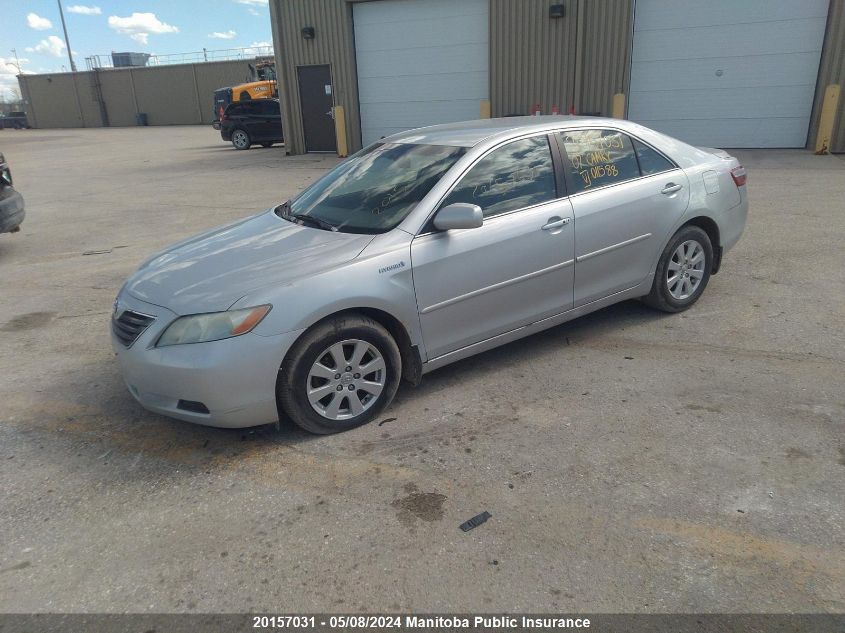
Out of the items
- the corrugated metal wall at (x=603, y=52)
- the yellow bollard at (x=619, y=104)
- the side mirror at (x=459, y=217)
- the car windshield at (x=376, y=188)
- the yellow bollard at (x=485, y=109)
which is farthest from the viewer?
the yellow bollard at (x=485, y=109)

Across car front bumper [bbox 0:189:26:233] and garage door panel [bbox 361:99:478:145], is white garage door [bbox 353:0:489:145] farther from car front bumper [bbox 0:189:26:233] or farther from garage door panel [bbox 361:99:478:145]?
car front bumper [bbox 0:189:26:233]

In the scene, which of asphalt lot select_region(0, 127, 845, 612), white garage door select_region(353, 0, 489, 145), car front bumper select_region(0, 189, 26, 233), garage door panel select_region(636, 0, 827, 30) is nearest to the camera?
asphalt lot select_region(0, 127, 845, 612)

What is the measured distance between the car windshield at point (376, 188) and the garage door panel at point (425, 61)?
42.4ft

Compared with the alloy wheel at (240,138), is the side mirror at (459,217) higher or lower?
higher

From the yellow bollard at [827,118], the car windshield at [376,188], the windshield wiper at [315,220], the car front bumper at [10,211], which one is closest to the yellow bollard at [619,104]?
the yellow bollard at [827,118]

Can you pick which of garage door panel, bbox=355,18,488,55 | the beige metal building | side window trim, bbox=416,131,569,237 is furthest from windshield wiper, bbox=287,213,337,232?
garage door panel, bbox=355,18,488,55

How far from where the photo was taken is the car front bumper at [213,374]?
3.16 m

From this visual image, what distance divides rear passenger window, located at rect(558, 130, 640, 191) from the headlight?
2325mm

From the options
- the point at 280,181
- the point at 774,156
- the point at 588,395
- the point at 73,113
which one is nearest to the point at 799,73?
the point at 774,156

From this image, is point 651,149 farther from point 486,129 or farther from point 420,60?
point 420,60

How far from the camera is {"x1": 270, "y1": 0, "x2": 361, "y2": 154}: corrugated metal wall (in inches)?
674

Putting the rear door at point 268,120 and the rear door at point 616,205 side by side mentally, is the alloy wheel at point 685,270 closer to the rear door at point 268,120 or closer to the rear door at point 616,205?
the rear door at point 616,205

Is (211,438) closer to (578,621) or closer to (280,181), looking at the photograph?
(578,621)

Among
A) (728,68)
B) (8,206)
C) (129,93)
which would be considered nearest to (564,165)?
(8,206)
